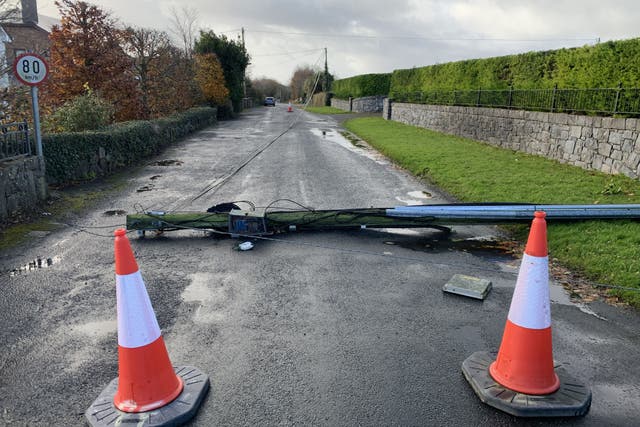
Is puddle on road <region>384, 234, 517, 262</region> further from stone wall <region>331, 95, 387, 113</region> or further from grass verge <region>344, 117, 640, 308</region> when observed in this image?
stone wall <region>331, 95, 387, 113</region>

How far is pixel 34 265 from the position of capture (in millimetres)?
5746

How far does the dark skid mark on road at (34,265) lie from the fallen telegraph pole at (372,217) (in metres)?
1.16

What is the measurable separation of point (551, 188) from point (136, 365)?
8622mm

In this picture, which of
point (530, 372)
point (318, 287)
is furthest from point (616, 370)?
point (318, 287)

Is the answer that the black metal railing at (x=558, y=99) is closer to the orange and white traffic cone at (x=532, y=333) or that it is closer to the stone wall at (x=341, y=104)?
the orange and white traffic cone at (x=532, y=333)

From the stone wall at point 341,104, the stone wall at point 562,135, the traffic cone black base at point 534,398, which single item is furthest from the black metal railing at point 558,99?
the stone wall at point 341,104

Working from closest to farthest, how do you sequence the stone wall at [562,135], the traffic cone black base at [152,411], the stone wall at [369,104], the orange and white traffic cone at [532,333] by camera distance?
the traffic cone black base at [152,411] → the orange and white traffic cone at [532,333] → the stone wall at [562,135] → the stone wall at [369,104]

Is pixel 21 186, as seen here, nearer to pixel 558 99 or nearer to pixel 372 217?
pixel 372 217

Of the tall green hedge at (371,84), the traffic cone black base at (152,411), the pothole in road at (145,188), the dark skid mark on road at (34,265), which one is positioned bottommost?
the dark skid mark on road at (34,265)

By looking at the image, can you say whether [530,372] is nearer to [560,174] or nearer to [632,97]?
[560,174]

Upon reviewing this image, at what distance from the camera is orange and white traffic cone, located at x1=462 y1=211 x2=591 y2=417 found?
10.2ft

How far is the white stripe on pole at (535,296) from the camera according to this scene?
3.20 m

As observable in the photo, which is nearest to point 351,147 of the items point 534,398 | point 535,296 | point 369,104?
point 535,296

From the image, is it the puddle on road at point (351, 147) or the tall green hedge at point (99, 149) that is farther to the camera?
the puddle on road at point (351, 147)
